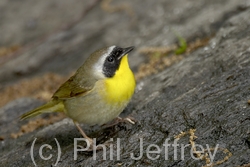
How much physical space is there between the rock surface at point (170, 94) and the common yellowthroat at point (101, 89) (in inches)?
12.5

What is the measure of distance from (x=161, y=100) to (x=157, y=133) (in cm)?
81

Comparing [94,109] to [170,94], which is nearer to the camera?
[94,109]

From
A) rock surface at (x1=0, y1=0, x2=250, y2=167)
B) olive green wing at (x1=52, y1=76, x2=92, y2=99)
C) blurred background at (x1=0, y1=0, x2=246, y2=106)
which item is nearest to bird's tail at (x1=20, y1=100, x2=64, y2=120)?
olive green wing at (x1=52, y1=76, x2=92, y2=99)

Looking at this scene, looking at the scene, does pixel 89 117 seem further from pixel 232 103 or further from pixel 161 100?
pixel 232 103

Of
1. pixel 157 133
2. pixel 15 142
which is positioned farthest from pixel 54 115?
pixel 157 133

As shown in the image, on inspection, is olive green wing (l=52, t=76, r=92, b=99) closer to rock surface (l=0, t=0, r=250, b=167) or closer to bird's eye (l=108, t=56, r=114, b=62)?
bird's eye (l=108, t=56, r=114, b=62)

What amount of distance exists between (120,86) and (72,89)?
0.68 m

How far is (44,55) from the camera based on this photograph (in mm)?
9000

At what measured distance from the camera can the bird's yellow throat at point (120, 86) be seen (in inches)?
195

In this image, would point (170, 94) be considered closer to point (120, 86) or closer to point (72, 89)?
point (120, 86)

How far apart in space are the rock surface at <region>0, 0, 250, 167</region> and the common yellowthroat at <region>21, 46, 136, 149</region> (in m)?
0.32

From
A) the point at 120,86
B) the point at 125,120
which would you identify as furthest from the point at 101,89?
the point at 125,120

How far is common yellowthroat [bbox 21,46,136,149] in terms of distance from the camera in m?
4.99

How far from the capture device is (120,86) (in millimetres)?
4996
